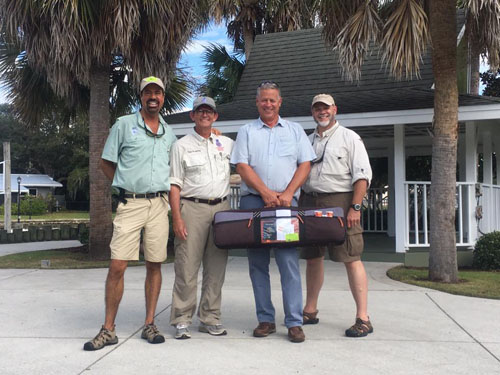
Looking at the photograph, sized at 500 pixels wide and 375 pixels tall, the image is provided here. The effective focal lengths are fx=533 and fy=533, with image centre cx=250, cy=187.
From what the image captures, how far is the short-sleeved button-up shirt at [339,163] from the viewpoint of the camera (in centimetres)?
441

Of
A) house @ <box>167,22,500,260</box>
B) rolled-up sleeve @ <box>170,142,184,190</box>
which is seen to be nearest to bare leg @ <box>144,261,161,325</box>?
rolled-up sleeve @ <box>170,142,184,190</box>

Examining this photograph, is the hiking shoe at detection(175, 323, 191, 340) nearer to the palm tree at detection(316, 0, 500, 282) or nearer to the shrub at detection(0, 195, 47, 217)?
the palm tree at detection(316, 0, 500, 282)

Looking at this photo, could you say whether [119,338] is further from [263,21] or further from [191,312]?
[263,21]

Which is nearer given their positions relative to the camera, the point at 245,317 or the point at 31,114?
the point at 245,317

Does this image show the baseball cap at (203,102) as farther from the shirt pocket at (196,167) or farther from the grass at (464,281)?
the grass at (464,281)

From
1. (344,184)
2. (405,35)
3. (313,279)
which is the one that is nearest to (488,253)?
(405,35)

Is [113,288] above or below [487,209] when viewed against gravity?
below

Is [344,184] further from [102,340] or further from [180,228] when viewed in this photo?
[102,340]

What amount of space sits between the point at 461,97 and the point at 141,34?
18.4 feet

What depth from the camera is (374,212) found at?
13.5 m

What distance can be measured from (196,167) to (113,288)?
1.14m

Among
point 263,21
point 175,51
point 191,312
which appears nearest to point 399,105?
point 175,51

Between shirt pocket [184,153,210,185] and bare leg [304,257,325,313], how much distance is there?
1.24 m

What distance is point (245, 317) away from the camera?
5078 millimetres
